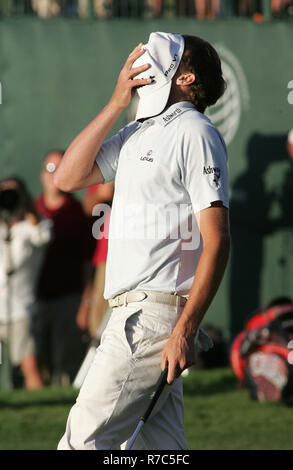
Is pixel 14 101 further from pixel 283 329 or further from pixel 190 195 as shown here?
pixel 190 195

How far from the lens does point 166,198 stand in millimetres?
3502

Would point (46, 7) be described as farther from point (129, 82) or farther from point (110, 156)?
point (129, 82)

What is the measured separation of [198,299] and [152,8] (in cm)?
688

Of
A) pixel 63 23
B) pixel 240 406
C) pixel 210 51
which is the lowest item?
pixel 240 406

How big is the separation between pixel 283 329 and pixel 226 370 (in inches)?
61.2

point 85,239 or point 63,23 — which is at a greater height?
point 63,23

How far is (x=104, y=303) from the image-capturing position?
8430 mm

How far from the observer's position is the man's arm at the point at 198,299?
3.31 m

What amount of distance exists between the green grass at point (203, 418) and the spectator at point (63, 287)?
2.96 ft

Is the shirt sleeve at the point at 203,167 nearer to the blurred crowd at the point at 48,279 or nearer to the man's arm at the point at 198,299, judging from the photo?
the man's arm at the point at 198,299

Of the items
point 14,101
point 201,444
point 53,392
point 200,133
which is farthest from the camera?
point 14,101

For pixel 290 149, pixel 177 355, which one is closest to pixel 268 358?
pixel 290 149

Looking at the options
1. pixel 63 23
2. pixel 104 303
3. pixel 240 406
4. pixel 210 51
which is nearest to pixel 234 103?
pixel 63 23

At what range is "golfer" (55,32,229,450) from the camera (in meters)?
3.40
